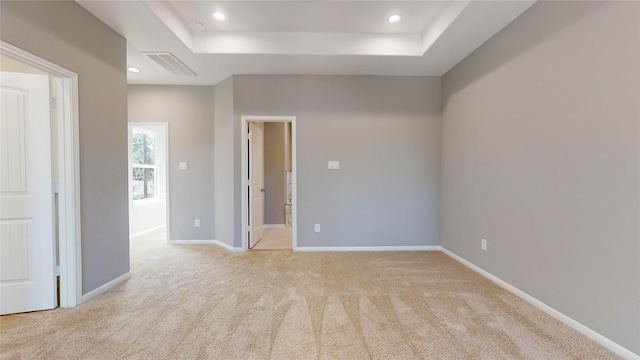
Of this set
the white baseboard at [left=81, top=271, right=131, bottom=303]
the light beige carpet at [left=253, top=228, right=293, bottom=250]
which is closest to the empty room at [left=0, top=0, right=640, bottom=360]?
the white baseboard at [left=81, top=271, right=131, bottom=303]

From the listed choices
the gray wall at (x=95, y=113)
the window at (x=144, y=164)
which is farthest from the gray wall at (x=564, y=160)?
the window at (x=144, y=164)

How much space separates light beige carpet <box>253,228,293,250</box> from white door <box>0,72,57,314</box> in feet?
7.40

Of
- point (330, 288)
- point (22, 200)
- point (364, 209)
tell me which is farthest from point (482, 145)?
point (22, 200)

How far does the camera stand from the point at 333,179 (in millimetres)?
3721

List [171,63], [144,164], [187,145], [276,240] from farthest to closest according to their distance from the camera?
[144,164]
[276,240]
[187,145]
[171,63]

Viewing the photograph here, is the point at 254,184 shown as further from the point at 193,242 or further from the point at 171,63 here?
the point at 171,63

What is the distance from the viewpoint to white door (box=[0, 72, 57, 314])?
6.38ft

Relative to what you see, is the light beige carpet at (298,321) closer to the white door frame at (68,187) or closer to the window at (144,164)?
the white door frame at (68,187)

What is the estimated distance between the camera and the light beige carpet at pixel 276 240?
12.8 ft

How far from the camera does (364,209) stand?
3742 mm

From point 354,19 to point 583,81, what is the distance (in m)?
2.08

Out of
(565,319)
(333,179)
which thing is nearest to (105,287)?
(333,179)

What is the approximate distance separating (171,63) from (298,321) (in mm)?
3375

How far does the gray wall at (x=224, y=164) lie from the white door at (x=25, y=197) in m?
1.92
